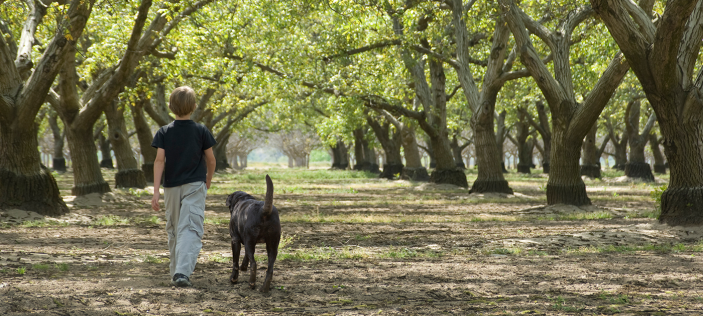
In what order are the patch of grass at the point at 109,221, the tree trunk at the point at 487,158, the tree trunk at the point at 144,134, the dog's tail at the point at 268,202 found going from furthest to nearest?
the tree trunk at the point at 144,134 → the tree trunk at the point at 487,158 → the patch of grass at the point at 109,221 → the dog's tail at the point at 268,202

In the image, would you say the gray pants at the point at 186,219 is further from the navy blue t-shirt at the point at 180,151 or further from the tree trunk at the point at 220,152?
the tree trunk at the point at 220,152

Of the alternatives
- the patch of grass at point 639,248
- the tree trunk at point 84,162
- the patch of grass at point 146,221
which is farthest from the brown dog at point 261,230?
the tree trunk at point 84,162

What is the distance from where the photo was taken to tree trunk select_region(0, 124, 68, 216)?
1095 cm

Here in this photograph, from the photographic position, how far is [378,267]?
660 cm

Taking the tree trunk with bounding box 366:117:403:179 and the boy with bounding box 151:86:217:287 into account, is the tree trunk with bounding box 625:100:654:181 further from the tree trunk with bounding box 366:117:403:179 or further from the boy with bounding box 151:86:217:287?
the boy with bounding box 151:86:217:287

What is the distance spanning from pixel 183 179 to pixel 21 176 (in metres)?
7.30

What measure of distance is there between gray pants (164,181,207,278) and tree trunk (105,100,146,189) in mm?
15877

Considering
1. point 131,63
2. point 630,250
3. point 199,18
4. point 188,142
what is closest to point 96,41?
point 199,18

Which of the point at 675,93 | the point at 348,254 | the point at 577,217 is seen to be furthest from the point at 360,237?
the point at 675,93

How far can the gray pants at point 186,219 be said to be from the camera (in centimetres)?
529

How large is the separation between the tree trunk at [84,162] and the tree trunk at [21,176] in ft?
13.4

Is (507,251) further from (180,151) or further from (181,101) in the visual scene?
(181,101)

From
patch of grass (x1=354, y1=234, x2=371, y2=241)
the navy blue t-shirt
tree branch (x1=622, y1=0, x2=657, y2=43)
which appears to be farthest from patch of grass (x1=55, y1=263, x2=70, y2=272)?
tree branch (x1=622, y1=0, x2=657, y2=43)

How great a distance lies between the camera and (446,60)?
716 inches
